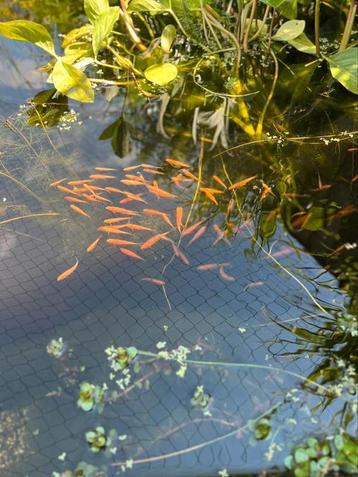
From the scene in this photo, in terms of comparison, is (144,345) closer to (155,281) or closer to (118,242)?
(155,281)

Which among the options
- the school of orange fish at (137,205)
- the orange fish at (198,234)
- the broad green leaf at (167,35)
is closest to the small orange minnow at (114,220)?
the school of orange fish at (137,205)

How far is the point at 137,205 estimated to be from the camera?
69.7 inches

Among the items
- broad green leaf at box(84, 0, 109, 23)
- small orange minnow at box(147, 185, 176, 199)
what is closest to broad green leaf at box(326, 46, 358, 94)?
small orange minnow at box(147, 185, 176, 199)

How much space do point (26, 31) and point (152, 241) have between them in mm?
1049

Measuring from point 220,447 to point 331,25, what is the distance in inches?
88.2

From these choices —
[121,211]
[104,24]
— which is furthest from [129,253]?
[104,24]

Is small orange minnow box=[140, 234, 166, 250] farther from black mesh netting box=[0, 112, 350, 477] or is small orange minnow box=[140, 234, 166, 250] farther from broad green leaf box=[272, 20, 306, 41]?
broad green leaf box=[272, 20, 306, 41]

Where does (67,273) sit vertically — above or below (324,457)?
above

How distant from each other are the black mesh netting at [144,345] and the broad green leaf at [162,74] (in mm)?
609

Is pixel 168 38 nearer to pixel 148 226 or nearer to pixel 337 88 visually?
pixel 337 88

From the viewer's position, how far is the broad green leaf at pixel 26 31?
6.68 feet

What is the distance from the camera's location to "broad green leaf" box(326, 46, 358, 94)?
1997mm

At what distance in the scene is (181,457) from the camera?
1194mm

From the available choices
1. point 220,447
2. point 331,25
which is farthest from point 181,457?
point 331,25
